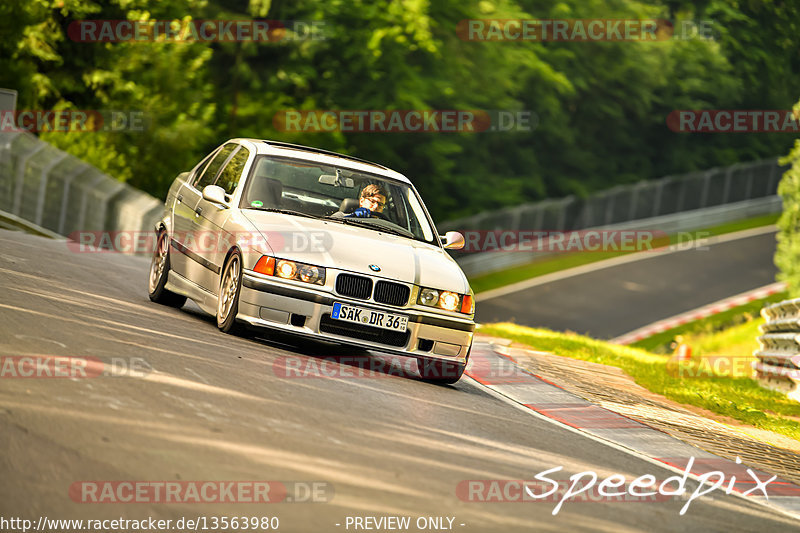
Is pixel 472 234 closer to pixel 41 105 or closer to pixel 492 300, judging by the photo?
pixel 492 300

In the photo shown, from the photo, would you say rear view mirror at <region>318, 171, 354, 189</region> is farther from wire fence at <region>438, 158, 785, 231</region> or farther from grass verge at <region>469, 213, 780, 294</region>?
wire fence at <region>438, 158, 785, 231</region>

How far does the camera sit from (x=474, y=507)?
616cm

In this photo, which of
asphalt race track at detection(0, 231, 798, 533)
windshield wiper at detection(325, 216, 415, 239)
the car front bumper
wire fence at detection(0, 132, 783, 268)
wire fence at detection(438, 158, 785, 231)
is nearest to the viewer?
asphalt race track at detection(0, 231, 798, 533)

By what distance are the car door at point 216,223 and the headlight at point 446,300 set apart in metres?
1.75

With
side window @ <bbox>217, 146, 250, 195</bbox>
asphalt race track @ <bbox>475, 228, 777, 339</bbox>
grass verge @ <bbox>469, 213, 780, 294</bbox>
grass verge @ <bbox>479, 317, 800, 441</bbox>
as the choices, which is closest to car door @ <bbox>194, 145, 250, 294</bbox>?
side window @ <bbox>217, 146, 250, 195</bbox>

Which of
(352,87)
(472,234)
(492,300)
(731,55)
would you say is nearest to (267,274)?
(492,300)

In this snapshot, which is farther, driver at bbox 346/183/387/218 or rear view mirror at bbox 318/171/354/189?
rear view mirror at bbox 318/171/354/189

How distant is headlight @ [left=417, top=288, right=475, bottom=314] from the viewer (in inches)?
397

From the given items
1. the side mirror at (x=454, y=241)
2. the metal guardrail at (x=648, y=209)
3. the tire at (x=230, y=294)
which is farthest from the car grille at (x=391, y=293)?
the metal guardrail at (x=648, y=209)

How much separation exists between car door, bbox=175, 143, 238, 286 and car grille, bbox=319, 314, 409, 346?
1787 mm

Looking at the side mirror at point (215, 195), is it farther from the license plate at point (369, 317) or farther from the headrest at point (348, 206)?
the license plate at point (369, 317)

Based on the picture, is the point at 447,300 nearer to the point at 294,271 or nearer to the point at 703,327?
the point at 294,271

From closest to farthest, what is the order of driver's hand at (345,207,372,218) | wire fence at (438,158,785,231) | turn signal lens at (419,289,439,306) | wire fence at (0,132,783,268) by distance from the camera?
1. turn signal lens at (419,289,439,306)
2. driver's hand at (345,207,372,218)
3. wire fence at (0,132,783,268)
4. wire fence at (438,158,785,231)

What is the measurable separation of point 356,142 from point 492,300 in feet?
45.6
